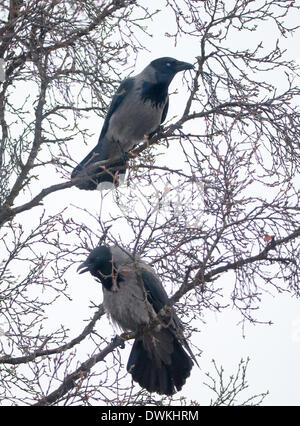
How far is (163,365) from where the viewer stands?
22.3 feet

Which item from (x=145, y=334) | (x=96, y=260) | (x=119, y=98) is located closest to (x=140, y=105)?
(x=119, y=98)

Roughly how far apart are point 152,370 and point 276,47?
3.15 metres

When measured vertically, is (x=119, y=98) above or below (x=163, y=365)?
above

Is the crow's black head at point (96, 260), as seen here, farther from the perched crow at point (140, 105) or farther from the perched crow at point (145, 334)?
the perched crow at point (140, 105)

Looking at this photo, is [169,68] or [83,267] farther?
[169,68]

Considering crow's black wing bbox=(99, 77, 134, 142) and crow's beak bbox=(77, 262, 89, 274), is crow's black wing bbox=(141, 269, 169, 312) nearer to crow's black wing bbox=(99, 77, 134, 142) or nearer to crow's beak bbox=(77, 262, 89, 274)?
crow's beak bbox=(77, 262, 89, 274)

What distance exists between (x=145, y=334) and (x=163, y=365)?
1.19 ft

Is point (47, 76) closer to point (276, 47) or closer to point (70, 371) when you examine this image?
point (276, 47)

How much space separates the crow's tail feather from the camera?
6750mm

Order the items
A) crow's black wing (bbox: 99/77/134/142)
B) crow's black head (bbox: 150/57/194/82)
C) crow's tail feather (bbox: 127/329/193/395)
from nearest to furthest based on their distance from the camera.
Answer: crow's tail feather (bbox: 127/329/193/395) < crow's black wing (bbox: 99/77/134/142) < crow's black head (bbox: 150/57/194/82)

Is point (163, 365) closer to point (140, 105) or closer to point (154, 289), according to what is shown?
point (154, 289)

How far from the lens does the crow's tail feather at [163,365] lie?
6750mm

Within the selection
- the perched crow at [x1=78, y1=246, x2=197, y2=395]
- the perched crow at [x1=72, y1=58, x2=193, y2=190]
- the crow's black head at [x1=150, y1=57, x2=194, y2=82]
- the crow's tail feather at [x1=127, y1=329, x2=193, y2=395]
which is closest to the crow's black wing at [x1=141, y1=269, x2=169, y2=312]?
the perched crow at [x1=78, y1=246, x2=197, y2=395]
